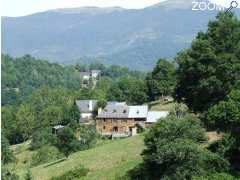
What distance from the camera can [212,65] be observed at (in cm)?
3069

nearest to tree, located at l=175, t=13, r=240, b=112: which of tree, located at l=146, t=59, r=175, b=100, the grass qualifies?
the grass

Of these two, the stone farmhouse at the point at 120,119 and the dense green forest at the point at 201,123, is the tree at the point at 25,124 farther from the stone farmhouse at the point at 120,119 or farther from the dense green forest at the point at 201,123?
the dense green forest at the point at 201,123

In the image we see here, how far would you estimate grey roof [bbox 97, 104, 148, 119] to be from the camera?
2980 inches

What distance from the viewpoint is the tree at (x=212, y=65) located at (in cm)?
2991

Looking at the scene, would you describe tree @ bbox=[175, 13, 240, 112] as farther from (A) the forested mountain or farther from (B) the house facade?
(A) the forested mountain

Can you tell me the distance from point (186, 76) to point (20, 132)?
61338 mm

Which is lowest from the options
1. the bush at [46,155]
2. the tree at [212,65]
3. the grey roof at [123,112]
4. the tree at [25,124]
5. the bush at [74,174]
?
the tree at [25,124]

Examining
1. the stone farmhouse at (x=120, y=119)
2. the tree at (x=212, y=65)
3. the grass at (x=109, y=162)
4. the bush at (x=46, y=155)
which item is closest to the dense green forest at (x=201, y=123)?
the tree at (x=212, y=65)

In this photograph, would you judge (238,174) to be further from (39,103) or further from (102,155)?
(39,103)

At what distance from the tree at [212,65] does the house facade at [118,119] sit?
1713 inches

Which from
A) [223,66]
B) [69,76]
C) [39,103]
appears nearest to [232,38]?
[223,66]

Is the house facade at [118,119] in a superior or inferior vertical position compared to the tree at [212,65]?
inferior

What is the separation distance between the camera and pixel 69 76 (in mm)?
198250

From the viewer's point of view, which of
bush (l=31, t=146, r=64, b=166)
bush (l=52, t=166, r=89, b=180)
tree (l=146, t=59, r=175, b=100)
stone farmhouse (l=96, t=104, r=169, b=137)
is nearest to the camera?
bush (l=52, t=166, r=89, b=180)
